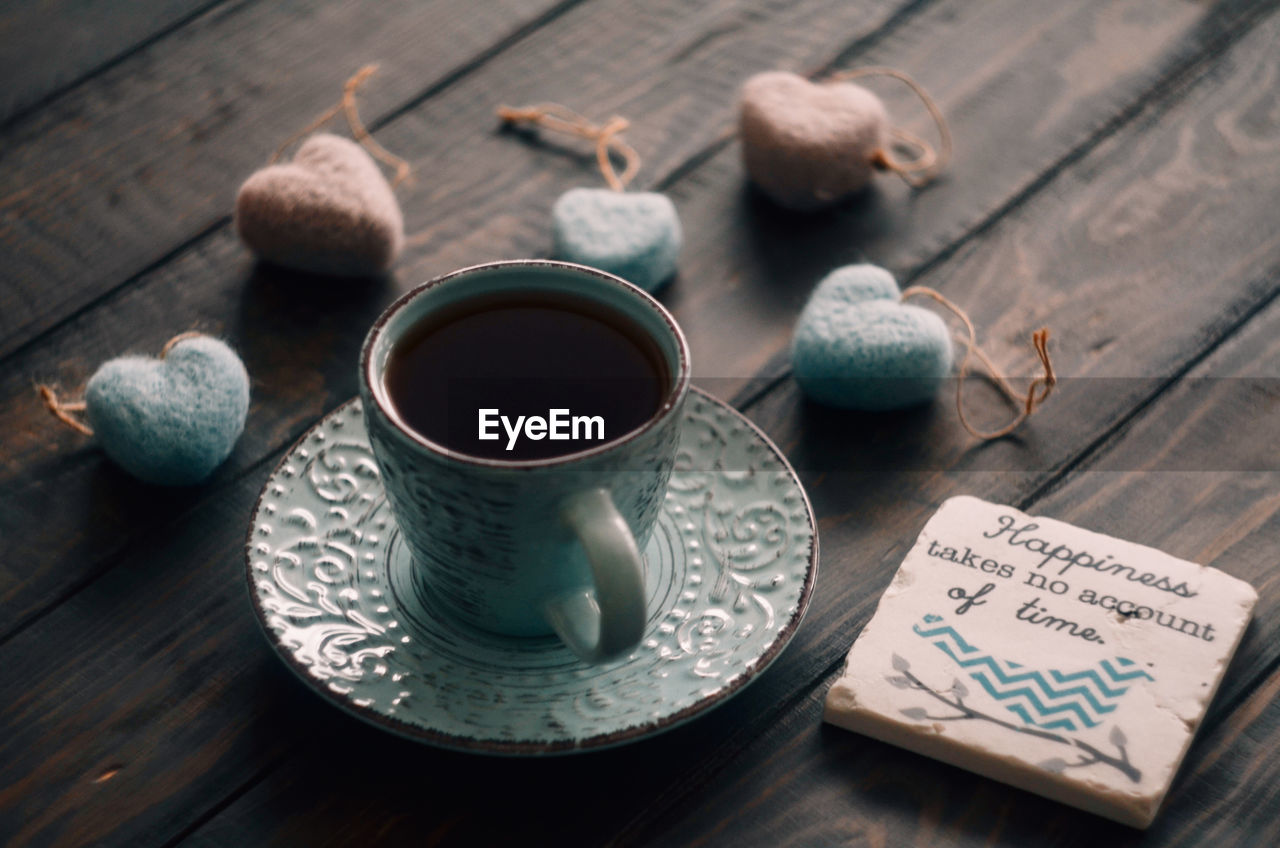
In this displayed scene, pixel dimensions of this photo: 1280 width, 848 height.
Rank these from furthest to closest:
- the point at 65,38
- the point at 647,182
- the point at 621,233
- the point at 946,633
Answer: the point at 65,38, the point at 647,182, the point at 621,233, the point at 946,633

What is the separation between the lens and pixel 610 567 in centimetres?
54

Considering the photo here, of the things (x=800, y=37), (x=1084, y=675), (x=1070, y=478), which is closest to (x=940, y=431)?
(x=1070, y=478)

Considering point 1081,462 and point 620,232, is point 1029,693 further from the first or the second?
point 620,232

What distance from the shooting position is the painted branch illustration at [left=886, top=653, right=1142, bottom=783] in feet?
1.93

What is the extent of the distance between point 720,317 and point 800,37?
0.36 metres

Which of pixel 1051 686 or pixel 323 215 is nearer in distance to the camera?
pixel 1051 686

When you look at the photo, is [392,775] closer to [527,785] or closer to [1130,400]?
[527,785]

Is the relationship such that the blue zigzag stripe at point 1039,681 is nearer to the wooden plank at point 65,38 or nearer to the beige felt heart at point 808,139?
the beige felt heart at point 808,139

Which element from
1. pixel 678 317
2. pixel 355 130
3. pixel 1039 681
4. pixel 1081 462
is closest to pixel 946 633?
pixel 1039 681

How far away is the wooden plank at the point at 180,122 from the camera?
0.92 m

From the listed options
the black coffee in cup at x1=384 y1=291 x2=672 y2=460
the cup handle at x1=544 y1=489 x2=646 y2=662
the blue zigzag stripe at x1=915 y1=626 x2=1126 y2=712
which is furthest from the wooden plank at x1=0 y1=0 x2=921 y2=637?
the blue zigzag stripe at x1=915 y1=626 x2=1126 y2=712

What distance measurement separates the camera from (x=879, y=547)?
0.73 m

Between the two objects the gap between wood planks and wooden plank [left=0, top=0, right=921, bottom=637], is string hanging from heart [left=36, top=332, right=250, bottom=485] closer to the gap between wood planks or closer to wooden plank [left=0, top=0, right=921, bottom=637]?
wooden plank [left=0, top=0, right=921, bottom=637]

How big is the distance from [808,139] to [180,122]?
0.52 metres
